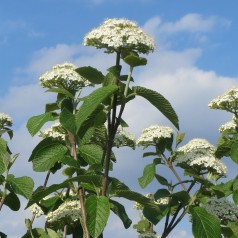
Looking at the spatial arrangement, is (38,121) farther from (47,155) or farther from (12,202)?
(12,202)

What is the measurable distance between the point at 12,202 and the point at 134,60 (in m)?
2.49

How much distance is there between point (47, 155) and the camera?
582cm

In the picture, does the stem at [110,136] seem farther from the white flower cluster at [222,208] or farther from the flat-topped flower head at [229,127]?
the flat-topped flower head at [229,127]

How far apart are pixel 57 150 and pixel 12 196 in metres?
0.96

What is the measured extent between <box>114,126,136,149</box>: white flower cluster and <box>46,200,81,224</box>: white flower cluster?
99 cm

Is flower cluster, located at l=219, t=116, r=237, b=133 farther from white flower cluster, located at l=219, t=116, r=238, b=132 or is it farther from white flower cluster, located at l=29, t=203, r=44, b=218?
white flower cluster, located at l=29, t=203, r=44, b=218

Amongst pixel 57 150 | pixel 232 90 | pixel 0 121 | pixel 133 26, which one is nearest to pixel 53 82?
pixel 57 150

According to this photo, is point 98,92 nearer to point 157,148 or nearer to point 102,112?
point 102,112

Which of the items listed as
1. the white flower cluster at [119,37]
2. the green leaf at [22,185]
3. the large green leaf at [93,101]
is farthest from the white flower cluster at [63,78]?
the large green leaf at [93,101]

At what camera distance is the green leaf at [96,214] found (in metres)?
4.69

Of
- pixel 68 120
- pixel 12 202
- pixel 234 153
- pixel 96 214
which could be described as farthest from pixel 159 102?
pixel 234 153

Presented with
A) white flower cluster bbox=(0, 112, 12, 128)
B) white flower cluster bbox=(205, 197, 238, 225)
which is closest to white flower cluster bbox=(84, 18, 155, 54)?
white flower cluster bbox=(205, 197, 238, 225)

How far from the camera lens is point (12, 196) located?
6.39 metres

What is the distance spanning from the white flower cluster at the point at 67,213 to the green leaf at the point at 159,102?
152 cm
